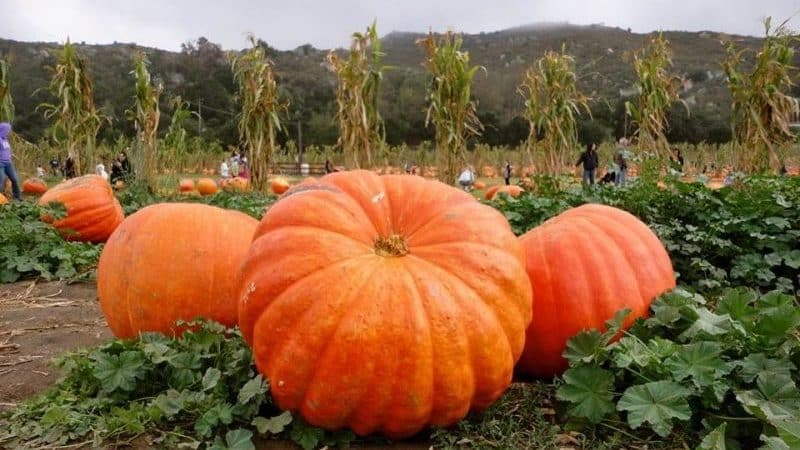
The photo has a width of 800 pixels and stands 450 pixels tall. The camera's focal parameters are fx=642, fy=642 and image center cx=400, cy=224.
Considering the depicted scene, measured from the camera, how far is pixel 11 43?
63.0m

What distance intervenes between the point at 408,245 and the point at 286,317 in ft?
1.58

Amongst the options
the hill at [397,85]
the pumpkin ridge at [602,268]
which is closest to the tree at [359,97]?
the pumpkin ridge at [602,268]

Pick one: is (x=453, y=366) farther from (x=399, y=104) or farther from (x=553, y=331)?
(x=399, y=104)

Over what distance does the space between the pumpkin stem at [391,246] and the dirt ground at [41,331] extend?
61 cm

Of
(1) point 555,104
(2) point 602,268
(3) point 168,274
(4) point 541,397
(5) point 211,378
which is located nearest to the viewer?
(5) point 211,378

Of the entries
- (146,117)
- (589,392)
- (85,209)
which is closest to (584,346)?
(589,392)

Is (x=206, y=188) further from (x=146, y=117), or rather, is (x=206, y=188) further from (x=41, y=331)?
(x=41, y=331)

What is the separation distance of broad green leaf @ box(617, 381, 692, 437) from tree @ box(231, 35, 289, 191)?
9.19 m

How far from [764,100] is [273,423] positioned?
9.31 meters

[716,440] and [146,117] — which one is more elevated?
[146,117]

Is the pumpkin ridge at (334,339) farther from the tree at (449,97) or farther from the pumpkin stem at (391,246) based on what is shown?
the tree at (449,97)

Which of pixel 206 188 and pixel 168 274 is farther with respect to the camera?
pixel 206 188

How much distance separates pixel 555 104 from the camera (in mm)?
11789

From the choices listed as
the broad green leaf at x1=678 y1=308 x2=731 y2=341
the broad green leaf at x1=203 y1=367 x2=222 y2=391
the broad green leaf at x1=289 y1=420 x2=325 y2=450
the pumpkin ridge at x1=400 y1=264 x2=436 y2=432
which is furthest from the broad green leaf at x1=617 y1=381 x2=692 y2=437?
the broad green leaf at x1=203 y1=367 x2=222 y2=391
